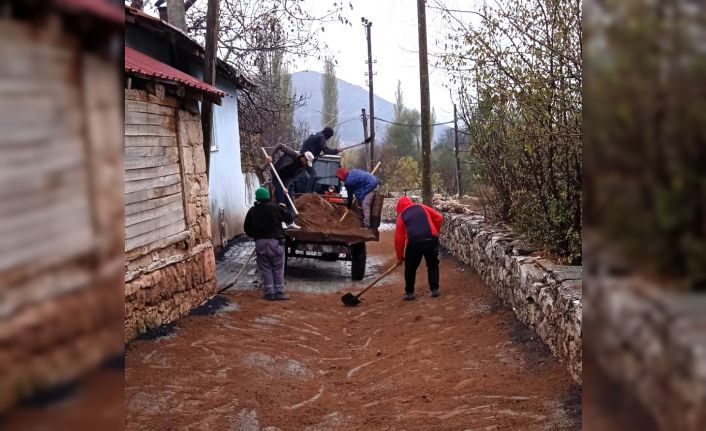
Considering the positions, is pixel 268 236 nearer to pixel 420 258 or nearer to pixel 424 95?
pixel 420 258

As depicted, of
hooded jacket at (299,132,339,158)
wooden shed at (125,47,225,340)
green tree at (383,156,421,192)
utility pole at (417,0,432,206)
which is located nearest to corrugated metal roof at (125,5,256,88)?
wooden shed at (125,47,225,340)

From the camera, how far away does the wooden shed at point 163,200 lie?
574 cm

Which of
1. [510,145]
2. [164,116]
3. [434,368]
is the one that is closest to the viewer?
[434,368]

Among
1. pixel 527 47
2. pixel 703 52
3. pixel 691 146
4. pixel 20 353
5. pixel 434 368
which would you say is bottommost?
pixel 434 368

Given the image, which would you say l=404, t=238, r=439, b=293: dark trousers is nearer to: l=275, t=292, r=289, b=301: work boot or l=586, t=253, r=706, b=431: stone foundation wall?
l=275, t=292, r=289, b=301: work boot

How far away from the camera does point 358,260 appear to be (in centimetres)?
1041

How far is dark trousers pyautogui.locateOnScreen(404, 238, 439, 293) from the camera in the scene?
8516 mm

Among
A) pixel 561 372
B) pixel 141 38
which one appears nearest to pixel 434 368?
pixel 561 372

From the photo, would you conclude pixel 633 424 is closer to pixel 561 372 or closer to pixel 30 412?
pixel 30 412

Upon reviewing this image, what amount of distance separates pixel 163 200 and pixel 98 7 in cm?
587

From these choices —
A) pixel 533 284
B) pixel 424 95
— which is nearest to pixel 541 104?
pixel 533 284

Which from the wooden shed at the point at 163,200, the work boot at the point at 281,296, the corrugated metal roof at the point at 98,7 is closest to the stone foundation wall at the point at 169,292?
the wooden shed at the point at 163,200

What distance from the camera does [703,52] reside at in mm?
735

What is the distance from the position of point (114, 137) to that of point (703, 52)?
68 cm
